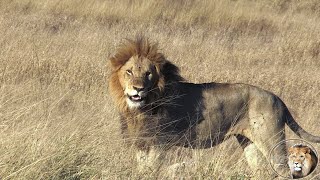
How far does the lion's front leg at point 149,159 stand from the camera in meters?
4.65

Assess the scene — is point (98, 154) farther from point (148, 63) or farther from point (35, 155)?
point (148, 63)

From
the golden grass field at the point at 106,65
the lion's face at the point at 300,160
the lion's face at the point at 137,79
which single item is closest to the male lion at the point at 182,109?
the lion's face at the point at 137,79

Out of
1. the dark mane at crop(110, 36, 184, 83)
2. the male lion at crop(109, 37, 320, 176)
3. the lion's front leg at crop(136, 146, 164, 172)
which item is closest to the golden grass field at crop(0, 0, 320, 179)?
the lion's front leg at crop(136, 146, 164, 172)

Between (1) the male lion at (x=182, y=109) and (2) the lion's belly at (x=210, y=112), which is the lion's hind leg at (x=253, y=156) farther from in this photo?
(2) the lion's belly at (x=210, y=112)

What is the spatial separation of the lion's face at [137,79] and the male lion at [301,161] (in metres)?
1.17

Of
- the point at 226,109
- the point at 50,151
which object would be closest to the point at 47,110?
the point at 50,151

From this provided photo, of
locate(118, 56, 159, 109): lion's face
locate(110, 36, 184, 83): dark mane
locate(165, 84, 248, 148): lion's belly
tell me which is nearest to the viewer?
locate(118, 56, 159, 109): lion's face

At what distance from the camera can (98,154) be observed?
4590mm

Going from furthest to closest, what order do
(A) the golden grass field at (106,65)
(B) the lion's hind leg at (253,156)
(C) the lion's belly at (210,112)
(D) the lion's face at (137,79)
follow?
1. (C) the lion's belly at (210,112)
2. (D) the lion's face at (137,79)
3. (B) the lion's hind leg at (253,156)
4. (A) the golden grass field at (106,65)

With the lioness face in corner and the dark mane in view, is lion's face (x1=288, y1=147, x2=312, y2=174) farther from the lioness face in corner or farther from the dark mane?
the dark mane

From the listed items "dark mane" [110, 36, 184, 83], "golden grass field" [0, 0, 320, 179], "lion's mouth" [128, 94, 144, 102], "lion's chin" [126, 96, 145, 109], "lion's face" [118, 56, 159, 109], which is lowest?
"golden grass field" [0, 0, 320, 179]

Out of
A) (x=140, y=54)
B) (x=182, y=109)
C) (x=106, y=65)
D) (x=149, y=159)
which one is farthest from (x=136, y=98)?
(x=106, y=65)

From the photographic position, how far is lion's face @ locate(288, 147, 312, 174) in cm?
462

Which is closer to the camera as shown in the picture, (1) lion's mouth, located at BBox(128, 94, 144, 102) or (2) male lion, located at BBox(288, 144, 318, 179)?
(2) male lion, located at BBox(288, 144, 318, 179)
